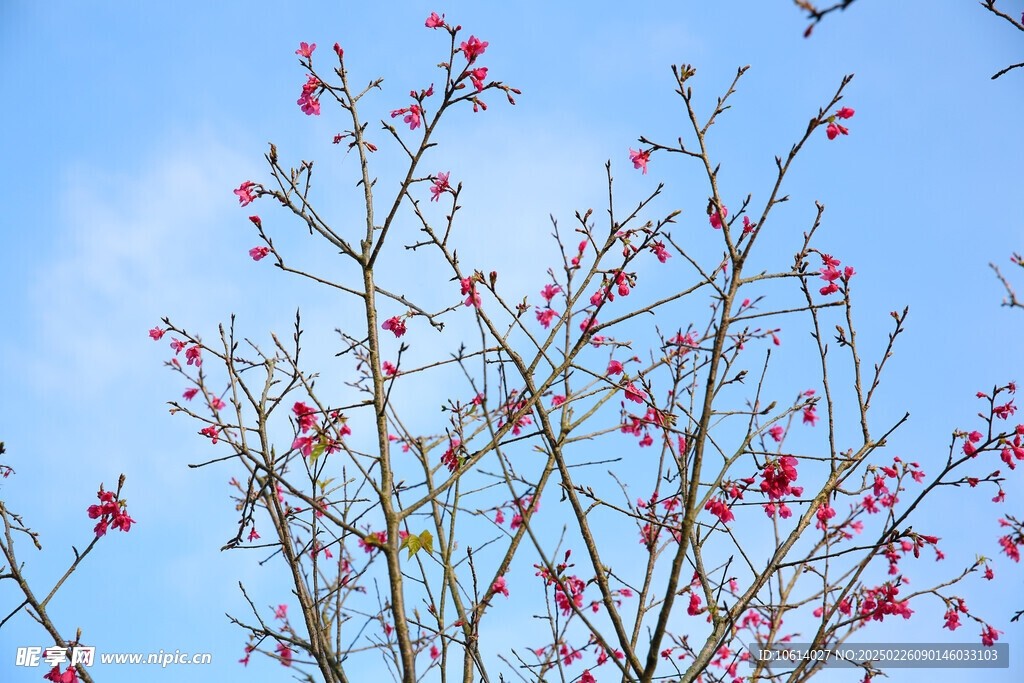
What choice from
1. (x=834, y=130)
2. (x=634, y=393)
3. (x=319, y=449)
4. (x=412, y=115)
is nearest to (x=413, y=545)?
(x=319, y=449)

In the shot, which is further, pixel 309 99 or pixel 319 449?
pixel 309 99

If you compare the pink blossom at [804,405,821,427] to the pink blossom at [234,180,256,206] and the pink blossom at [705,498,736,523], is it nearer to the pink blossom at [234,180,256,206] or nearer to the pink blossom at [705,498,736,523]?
the pink blossom at [705,498,736,523]

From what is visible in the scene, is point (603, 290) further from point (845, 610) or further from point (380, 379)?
point (845, 610)

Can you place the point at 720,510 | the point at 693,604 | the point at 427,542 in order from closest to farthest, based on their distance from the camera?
the point at 427,542 → the point at 720,510 → the point at 693,604

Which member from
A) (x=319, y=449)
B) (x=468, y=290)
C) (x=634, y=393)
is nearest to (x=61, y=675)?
(x=319, y=449)

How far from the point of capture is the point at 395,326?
3482 millimetres

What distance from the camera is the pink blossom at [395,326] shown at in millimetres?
3458

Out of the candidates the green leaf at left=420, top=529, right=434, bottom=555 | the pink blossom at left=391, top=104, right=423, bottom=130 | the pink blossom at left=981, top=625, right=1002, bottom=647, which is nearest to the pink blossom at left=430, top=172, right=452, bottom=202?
the pink blossom at left=391, top=104, right=423, bottom=130

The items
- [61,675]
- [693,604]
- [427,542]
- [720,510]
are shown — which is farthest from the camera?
[693,604]

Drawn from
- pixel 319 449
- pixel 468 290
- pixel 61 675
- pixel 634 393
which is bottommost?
pixel 61 675

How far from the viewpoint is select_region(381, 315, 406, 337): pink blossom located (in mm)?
3458

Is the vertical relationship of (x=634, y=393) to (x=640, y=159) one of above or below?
below

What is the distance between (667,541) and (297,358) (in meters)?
2.26

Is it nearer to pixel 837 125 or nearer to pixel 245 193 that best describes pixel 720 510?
pixel 837 125
